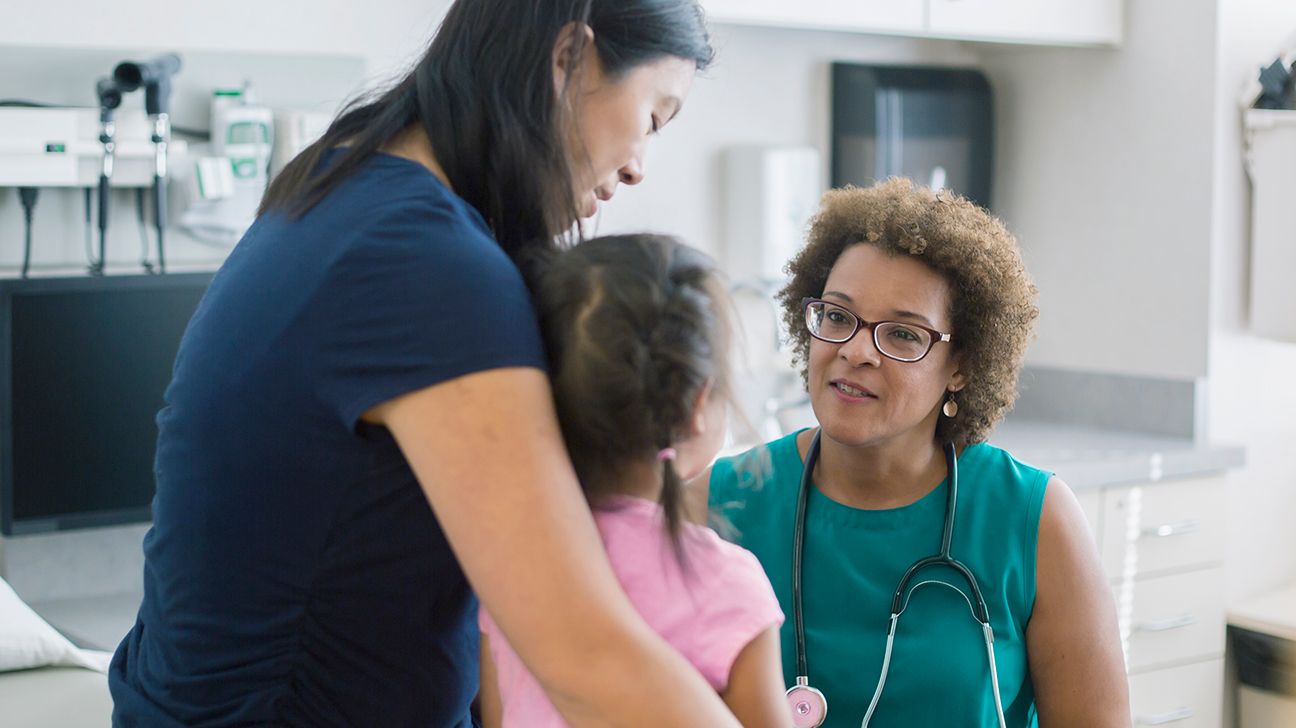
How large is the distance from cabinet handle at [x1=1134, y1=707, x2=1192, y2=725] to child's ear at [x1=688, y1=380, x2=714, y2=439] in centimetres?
226

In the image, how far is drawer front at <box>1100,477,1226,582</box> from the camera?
2.79 meters

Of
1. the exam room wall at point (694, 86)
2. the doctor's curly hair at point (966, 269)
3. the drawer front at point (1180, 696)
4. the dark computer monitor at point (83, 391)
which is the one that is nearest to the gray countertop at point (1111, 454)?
the drawer front at point (1180, 696)

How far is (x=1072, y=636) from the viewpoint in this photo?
4.91 ft

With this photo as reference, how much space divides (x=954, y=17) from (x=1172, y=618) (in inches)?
50.7

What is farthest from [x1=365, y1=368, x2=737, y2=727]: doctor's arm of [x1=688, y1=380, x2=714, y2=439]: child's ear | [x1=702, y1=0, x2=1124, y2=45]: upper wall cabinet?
[x1=702, y1=0, x2=1124, y2=45]: upper wall cabinet

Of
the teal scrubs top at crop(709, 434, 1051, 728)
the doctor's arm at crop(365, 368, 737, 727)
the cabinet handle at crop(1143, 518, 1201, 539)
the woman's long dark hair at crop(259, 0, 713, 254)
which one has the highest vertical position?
the woman's long dark hair at crop(259, 0, 713, 254)

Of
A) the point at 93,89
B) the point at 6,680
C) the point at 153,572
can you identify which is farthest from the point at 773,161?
the point at 153,572

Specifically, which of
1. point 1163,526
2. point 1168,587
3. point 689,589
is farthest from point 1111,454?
point 689,589

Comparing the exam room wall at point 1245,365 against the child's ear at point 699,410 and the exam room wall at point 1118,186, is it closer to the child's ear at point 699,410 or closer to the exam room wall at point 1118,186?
the exam room wall at point 1118,186

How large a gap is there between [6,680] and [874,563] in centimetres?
98

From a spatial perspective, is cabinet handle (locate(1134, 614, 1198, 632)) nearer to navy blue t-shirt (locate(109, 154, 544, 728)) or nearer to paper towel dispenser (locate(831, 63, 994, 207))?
paper towel dispenser (locate(831, 63, 994, 207))

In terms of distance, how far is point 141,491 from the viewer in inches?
90.2

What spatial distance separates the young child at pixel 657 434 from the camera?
2.91 feet

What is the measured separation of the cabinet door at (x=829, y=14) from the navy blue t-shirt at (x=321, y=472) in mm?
1768
